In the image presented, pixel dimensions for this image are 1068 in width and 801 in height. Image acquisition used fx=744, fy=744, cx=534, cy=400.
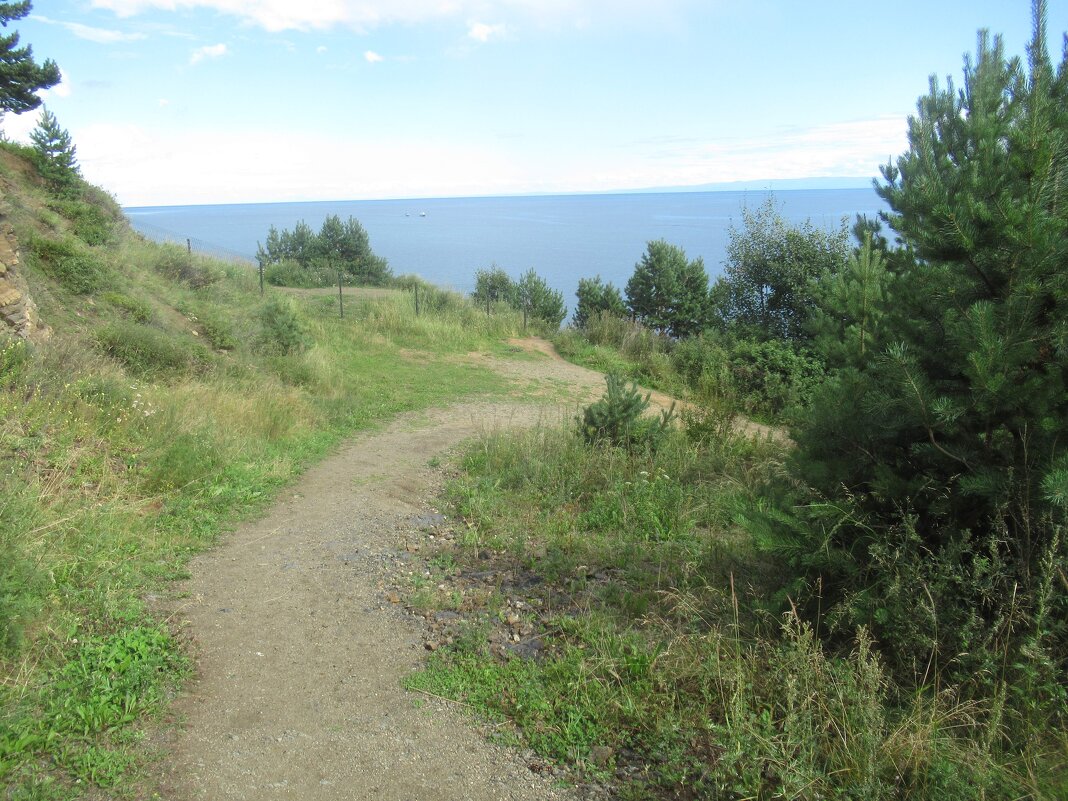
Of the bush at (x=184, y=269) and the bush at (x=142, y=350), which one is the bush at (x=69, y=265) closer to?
the bush at (x=142, y=350)

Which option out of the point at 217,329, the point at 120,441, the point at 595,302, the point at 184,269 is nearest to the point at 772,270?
the point at 595,302

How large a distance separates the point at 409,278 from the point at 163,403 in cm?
2668

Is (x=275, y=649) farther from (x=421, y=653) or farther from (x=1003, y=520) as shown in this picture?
(x=1003, y=520)

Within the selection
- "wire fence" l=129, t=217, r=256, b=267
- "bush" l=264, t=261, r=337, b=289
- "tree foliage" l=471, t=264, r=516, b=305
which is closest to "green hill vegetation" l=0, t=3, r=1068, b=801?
"wire fence" l=129, t=217, r=256, b=267

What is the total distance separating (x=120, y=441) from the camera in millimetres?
6785

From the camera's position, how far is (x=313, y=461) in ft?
27.7

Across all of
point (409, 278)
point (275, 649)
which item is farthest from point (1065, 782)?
point (409, 278)

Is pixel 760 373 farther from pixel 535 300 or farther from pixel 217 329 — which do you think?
pixel 535 300

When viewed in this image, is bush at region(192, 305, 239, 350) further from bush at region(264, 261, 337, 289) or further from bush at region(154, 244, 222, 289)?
bush at region(264, 261, 337, 289)

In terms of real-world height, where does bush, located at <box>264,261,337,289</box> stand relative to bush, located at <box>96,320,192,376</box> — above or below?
above

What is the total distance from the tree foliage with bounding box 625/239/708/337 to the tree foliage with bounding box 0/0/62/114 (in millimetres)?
15063

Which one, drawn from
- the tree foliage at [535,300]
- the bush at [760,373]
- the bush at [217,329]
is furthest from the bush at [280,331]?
the tree foliage at [535,300]

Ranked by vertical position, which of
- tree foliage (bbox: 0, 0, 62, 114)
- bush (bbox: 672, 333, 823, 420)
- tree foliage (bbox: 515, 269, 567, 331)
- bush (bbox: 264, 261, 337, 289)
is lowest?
bush (bbox: 672, 333, 823, 420)

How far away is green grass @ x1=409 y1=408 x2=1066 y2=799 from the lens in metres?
2.90
